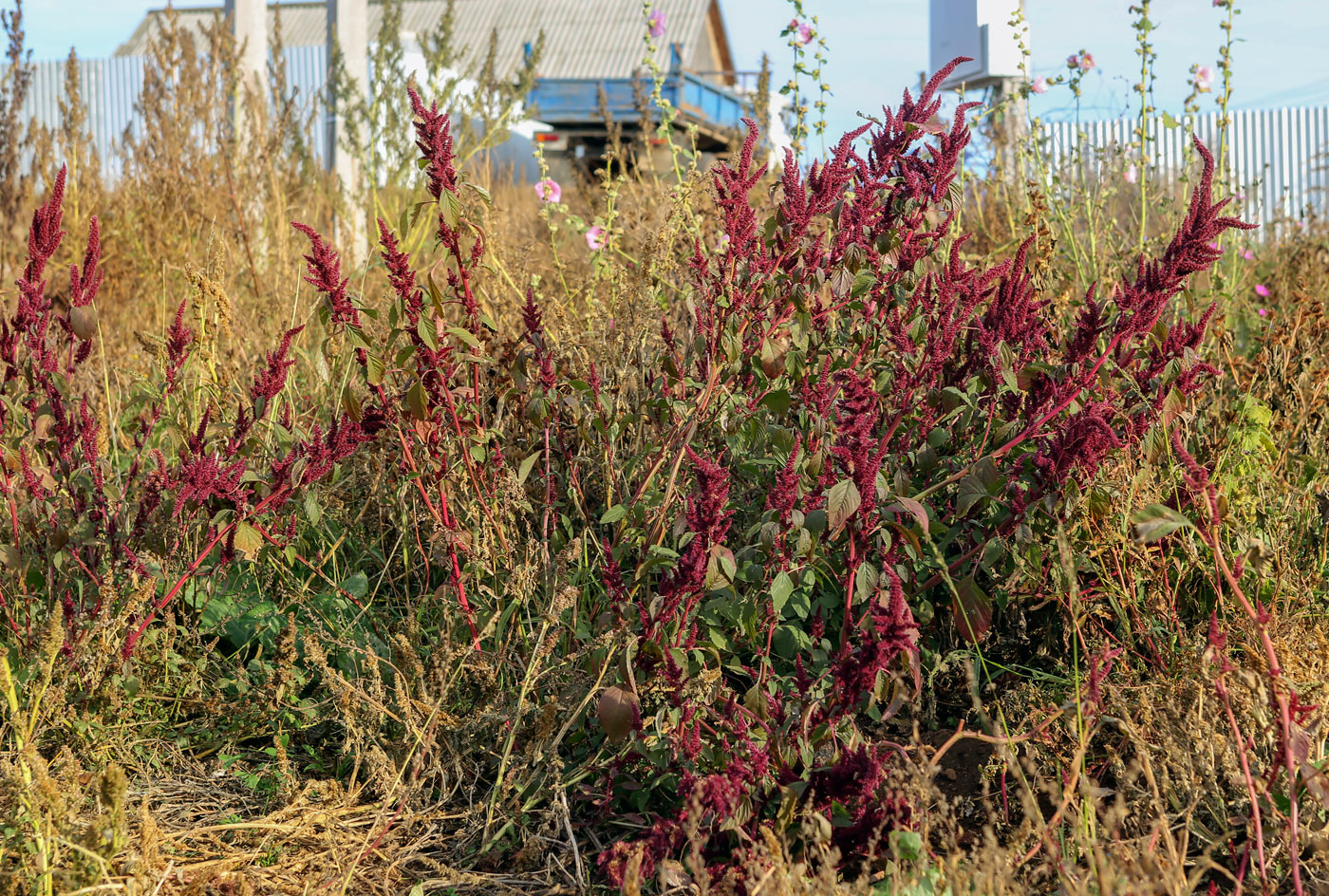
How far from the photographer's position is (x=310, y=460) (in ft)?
6.39

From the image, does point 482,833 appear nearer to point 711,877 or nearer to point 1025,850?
point 711,877

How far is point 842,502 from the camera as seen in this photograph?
1.51 meters

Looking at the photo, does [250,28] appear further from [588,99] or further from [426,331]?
[588,99]

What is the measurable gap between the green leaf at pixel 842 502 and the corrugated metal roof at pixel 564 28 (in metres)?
27.7

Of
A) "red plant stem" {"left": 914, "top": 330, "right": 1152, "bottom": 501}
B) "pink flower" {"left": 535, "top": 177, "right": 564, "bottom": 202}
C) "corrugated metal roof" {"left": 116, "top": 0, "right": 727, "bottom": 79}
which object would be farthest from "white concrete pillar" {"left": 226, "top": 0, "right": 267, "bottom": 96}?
"corrugated metal roof" {"left": 116, "top": 0, "right": 727, "bottom": 79}

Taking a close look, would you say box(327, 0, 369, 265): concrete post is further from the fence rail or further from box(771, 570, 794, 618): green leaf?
box(771, 570, 794, 618): green leaf

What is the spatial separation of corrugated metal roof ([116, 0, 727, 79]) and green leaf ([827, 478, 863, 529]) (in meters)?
27.7

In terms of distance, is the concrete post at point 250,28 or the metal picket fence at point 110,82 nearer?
the concrete post at point 250,28

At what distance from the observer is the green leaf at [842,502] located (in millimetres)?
1501

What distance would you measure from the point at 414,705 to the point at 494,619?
21 cm

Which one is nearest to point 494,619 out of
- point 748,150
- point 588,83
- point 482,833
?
point 482,833

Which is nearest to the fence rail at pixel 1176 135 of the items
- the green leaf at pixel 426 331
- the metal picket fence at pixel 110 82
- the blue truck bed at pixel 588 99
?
the metal picket fence at pixel 110 82

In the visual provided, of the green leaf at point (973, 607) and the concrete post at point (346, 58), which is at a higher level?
the concrete post at point (346, 58)

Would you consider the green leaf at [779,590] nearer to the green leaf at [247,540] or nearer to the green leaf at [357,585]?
the green leaf at [247,540]
